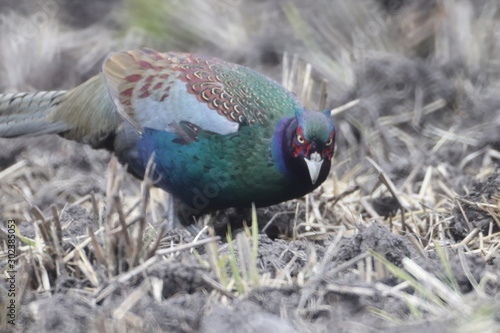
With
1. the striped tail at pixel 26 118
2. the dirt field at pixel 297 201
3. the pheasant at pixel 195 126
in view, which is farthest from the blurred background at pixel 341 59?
the pheasant at pixel 195 126

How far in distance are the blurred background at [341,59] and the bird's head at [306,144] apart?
83 centimetres

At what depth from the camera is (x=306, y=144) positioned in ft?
12.9

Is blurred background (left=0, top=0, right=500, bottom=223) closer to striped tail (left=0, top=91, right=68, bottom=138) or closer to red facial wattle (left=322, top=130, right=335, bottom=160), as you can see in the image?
striped tail (left=0, top=91, right=68, bottom=138)

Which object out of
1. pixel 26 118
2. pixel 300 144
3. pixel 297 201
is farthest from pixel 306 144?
pixel 26 118

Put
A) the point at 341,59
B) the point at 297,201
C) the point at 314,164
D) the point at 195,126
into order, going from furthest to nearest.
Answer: the point at 341,59, the point at 297,201, the point at 195,126, the point at 314,164

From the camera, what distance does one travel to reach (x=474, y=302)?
2.68 m

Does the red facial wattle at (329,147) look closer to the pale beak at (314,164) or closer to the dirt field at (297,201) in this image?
the pale beak at (314,164)

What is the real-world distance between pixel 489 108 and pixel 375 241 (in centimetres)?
271

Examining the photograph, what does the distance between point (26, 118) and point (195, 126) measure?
1.23 metres

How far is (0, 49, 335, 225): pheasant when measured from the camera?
4.04m

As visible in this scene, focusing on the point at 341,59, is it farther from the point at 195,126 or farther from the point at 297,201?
the point at 195,126

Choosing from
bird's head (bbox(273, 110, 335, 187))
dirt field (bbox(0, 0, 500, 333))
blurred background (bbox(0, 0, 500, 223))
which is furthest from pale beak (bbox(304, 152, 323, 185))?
blurred background (bbox(0, 0, 500, 223))

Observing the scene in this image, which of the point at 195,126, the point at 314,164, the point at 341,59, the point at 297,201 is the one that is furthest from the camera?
the point at 341,59

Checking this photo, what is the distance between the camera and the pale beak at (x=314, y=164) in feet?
12.8
